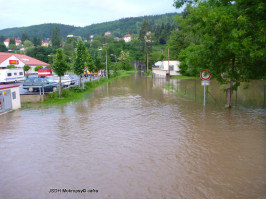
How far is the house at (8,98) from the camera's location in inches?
555

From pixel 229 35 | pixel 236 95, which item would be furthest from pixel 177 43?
pixel 229 35

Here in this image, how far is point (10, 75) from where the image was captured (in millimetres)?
33969

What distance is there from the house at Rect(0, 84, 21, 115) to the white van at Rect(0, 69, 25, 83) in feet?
64.6

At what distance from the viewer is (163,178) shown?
5.99m

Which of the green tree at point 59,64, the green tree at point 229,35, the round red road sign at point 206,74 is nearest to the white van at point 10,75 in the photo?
the green tree at point 59,64

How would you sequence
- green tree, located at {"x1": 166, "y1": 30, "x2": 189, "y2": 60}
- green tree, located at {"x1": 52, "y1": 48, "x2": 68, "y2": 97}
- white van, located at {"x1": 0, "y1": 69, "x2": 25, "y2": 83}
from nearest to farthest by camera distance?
1. green tree, located at {"x1": 52, "y1": 48, "x2": 68, "y2": 97}
2. white van, located at {"x1": 0, "y1": 69, "x2": 25, "y2": 83}
3. green tree, located at {"x1": 166, "y1": 30, "x2": 189, "y2": 60}

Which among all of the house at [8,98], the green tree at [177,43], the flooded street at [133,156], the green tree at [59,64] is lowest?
the flooded street at [133,156]

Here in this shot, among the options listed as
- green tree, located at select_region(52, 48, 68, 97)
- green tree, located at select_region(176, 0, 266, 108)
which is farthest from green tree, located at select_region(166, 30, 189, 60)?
green tree, located at select_region(176, 0, 266, 108)

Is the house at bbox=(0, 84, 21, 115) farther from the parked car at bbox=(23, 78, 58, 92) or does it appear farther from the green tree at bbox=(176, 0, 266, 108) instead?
the green tree at bbox=(176, 0, 266, 108)

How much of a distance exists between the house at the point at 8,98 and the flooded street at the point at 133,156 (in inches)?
65.1

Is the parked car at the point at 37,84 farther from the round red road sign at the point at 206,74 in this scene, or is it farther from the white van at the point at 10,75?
the round red road sign at the point at 206,74

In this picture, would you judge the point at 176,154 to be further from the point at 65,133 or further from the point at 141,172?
the point at 65,133

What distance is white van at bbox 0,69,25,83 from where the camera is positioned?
107 ft

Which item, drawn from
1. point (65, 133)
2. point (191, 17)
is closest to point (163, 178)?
point (65, 133)
